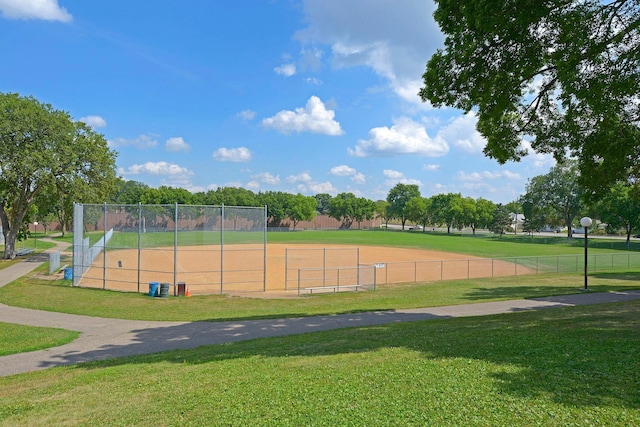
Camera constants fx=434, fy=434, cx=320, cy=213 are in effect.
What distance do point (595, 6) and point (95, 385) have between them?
13471mm

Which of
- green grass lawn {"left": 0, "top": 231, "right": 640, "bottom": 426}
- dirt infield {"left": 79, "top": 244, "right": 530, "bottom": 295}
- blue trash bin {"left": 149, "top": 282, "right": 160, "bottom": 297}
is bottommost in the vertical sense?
dirt infield {"left": 79, "top": 244, "right": 530, "bottom": 295}

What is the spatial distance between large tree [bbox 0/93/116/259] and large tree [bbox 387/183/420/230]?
137 metres

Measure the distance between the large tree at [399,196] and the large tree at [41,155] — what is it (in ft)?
448

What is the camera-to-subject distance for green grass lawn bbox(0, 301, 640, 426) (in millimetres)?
5043

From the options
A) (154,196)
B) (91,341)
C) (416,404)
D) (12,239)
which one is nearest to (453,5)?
(416,404)

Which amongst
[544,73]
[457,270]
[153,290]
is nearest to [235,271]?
[153,290]

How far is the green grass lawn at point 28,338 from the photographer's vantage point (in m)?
11.7

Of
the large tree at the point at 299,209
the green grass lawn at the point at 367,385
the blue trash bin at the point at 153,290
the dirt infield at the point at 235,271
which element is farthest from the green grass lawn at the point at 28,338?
the large tree at the point at 299,209

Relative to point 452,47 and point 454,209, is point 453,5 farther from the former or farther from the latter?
point 454,209

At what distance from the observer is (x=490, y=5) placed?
9766 mm

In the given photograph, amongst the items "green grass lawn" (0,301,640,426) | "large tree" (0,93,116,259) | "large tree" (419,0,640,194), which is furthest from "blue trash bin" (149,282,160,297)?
"large tree" (0,93,116,259)

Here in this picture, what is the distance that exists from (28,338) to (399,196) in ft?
567

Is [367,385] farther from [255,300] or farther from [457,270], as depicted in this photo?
[457,270]

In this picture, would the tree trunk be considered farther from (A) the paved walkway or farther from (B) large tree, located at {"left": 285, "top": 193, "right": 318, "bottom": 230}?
(B) large tree, located at {"left": 285, "top": 193, "right": 318, "bottom": 230}
